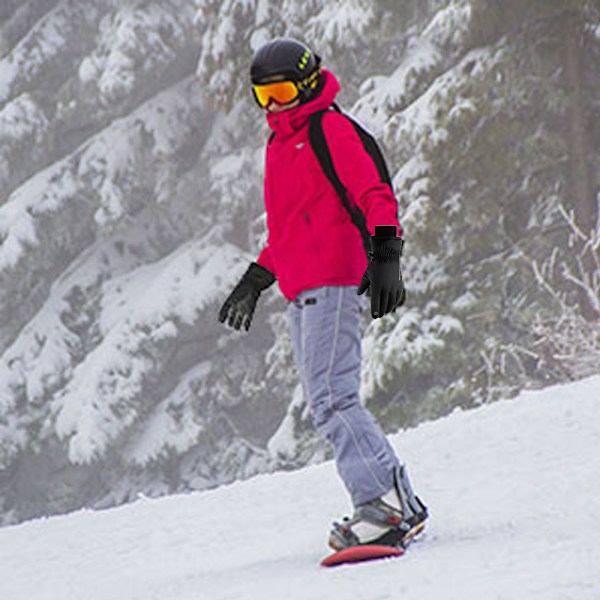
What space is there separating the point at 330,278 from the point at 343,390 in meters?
0.32

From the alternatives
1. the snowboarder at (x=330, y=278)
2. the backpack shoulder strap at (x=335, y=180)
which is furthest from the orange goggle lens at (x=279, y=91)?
the backpack shoulder strap at (x=335, y=180)

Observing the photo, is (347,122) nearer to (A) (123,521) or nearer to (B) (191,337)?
(A) (123,521)

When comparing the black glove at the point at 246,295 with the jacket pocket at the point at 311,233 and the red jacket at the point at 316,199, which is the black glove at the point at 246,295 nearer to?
the red jacket at the point at 316,199

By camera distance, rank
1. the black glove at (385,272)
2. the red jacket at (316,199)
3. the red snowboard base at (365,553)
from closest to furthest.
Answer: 1. the black glove at (385,272)
2. the red snowboard base at (365,553)
3. the red jacket at (316,199)

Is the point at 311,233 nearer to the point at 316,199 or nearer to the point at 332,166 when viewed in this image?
the point at 316,199

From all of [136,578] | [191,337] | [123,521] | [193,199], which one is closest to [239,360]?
[191,337]

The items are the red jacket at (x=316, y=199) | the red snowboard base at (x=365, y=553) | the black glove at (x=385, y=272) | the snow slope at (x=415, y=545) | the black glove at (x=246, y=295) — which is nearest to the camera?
the snow slope at (x=415, y=545)

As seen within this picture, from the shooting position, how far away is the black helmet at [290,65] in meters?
2.87

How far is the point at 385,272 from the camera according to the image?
8.43 ft

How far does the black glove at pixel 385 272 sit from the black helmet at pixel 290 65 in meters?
0.54

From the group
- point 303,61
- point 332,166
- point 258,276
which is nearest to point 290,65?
point 303,61

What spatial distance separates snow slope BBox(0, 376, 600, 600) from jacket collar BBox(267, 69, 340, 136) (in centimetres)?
126

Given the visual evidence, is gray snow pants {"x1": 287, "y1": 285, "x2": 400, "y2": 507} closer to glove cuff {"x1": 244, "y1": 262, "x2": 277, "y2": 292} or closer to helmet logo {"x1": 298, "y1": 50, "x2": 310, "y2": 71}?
glove cuff {"x1": 244, "y1": 262, "x2": 277, "y2": 292}

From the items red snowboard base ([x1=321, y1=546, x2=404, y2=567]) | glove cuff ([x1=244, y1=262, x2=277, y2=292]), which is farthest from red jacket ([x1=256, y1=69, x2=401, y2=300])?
red snowboard base ([x1=321, y1=546, x2=404, y2=567])
